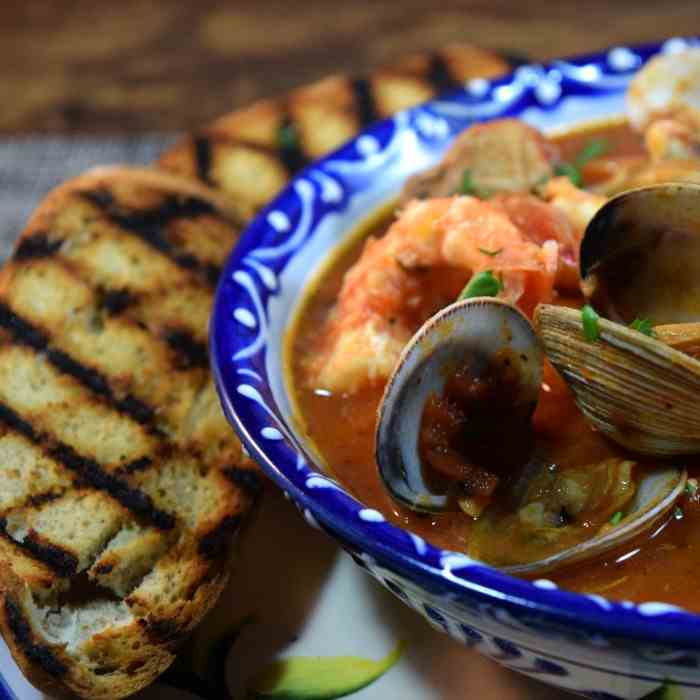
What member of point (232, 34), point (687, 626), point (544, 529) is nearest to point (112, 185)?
point (544, 529)

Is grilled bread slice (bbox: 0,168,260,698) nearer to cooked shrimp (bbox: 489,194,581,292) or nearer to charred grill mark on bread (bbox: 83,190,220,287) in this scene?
charred grill mark on bread (bbox: 83,190,220,287)

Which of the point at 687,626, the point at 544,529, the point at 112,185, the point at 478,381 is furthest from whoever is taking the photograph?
the point at 112,185

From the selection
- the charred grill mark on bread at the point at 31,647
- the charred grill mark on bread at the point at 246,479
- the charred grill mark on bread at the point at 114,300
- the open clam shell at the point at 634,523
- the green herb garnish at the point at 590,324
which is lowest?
the charred grill mark on bread at the point at 246,479

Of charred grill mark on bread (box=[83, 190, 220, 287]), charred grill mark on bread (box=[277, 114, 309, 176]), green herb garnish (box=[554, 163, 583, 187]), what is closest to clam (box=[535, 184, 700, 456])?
green herb garnish (box=[554, 163, 583, 187])

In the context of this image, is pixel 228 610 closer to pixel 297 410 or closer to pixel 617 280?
pixel 297 410

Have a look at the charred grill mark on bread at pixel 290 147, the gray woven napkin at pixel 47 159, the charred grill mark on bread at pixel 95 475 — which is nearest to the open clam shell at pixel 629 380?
the charred grill mark on bread at pixel 95 475

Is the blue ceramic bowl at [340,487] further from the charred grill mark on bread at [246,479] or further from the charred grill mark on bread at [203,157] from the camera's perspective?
the charred grill mark on bread at [203,157]
